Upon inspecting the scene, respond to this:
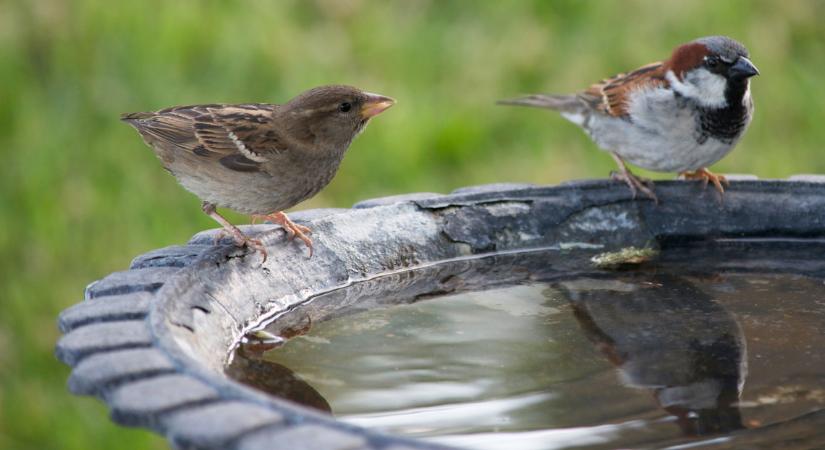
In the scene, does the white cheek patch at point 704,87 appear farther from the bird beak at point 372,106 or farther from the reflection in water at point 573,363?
the bird beak at point 372,106

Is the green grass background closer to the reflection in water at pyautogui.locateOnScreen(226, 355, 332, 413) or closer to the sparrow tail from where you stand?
the sparrow tail

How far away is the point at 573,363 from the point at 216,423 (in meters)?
0.99

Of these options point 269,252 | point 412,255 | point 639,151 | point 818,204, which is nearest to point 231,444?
point 269,252

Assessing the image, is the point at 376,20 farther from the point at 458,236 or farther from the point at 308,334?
the point at 308,334

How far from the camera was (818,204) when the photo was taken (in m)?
3.44

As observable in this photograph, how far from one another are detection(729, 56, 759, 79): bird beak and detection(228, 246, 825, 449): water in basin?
1014mm

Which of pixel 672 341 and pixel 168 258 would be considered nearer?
pixel 672 341

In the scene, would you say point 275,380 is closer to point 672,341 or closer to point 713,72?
point 672,341

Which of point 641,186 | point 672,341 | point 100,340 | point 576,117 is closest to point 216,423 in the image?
point 100,340

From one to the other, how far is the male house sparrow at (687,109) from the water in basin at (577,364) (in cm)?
98

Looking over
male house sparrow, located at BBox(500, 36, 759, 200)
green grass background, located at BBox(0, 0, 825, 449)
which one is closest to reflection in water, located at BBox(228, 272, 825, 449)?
male house sparrow, located at BBox(500, 36, 759, 200)

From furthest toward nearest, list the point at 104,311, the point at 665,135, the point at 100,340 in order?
the point at 665,135 → the point at 104,311 → the point at 100,340

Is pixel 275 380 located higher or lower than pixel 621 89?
lower

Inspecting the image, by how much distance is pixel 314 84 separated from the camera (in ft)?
19.9
